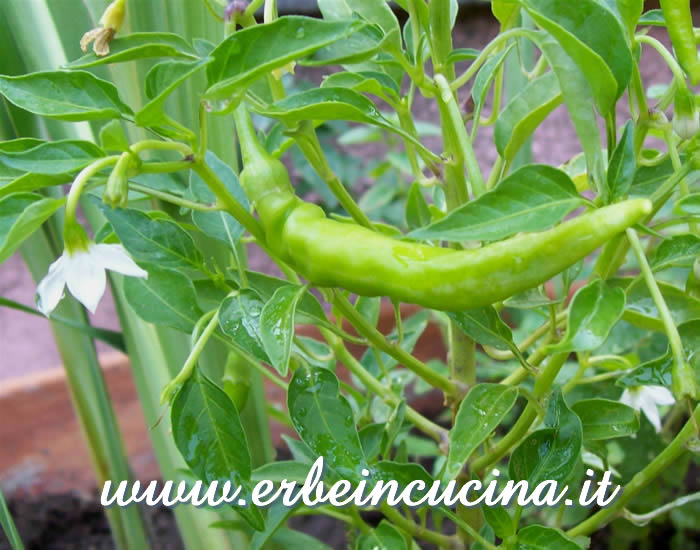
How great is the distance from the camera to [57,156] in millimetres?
310

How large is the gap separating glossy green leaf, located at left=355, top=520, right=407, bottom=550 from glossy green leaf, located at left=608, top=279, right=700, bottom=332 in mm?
189

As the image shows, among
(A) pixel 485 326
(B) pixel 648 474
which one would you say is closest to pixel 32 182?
(A) pixel 485 326

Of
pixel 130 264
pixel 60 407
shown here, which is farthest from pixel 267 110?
pixel 60 407

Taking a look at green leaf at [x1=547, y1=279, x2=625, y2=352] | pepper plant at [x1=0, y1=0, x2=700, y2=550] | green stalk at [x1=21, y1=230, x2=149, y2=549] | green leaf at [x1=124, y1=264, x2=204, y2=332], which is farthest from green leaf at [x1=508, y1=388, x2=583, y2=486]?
green stalk at [x1=21, y1=230, x2=149, y2=549]

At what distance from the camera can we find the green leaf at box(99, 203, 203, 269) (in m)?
0.38

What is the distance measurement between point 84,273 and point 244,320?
0.26 ft

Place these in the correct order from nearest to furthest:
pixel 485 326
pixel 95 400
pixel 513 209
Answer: pixel 513 209, pixel 485 326, pixel 95 400

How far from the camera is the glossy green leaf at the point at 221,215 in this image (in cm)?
43

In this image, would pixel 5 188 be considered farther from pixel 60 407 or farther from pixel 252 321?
pixel 60 407

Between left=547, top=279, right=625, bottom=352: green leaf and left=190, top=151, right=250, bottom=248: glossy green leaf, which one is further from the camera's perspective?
left=190, top=151, right=250, bottom=248: glossy green leaf

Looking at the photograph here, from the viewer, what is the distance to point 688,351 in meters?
0.36

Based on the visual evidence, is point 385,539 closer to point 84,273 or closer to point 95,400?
point 84,273

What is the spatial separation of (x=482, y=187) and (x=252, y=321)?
13 centimetres

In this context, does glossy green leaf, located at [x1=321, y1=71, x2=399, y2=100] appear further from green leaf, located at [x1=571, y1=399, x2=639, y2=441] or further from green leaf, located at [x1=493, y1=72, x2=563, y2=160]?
green leaf, located at [x1=571, y1=399, x2=639, y2=441]
